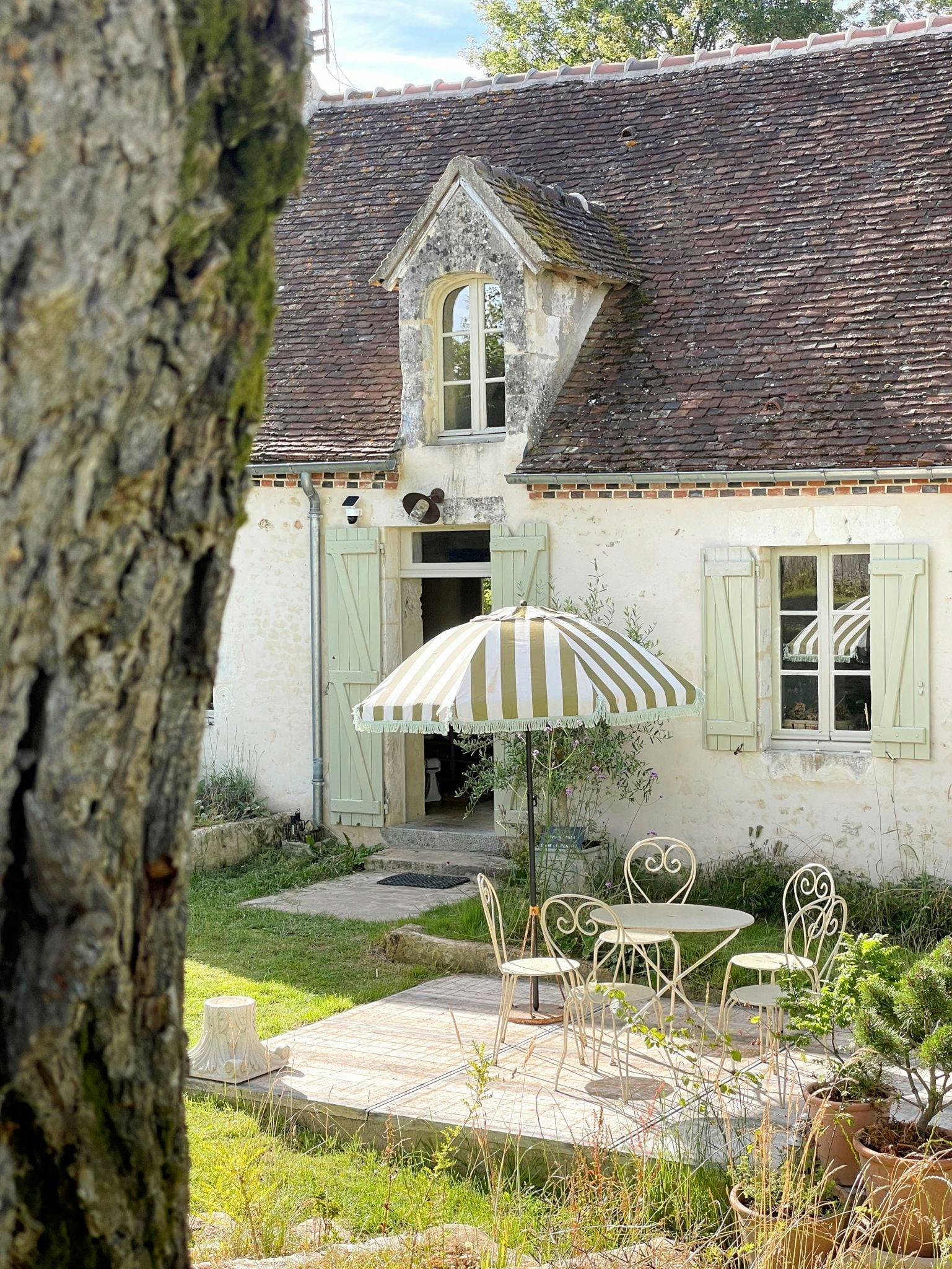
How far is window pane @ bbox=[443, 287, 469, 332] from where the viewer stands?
12.5m

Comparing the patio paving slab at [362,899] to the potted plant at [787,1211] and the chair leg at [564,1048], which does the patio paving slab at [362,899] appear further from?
the potted plant at [787,1211]

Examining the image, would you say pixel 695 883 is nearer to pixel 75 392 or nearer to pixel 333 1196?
pixel 333 1196

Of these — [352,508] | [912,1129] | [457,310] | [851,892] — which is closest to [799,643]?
[851,892]

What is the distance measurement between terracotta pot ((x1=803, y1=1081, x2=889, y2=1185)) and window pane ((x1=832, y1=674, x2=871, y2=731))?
230 inches

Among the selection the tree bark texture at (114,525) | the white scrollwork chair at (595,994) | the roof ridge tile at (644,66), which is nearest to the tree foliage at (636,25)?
the roof ridge tile at (644,66)

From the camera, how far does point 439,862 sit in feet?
39.0

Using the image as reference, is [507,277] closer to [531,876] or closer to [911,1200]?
[531,876]

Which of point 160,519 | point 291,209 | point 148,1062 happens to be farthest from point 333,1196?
point 291,209

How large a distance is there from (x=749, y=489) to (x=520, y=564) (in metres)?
2.01

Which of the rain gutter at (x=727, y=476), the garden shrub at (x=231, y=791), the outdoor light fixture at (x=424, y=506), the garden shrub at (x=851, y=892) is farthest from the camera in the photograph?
the garden shrub at (x=231, y=791)

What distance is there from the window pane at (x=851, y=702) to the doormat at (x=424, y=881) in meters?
3.15

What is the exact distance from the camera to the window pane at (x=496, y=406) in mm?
12438

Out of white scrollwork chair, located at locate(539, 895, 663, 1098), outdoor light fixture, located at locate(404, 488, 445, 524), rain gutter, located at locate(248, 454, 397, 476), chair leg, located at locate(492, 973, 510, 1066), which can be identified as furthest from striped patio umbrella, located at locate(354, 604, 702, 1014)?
rain gutter, located at locate(248, 454, 397, 476)

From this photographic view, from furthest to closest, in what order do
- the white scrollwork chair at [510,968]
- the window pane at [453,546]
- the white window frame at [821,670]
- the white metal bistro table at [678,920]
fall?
the window pane at [453,546] → the white window frame at [821,670] → the white scrollwork chair at [510,968] → the white metal bistro table at [678,920]
